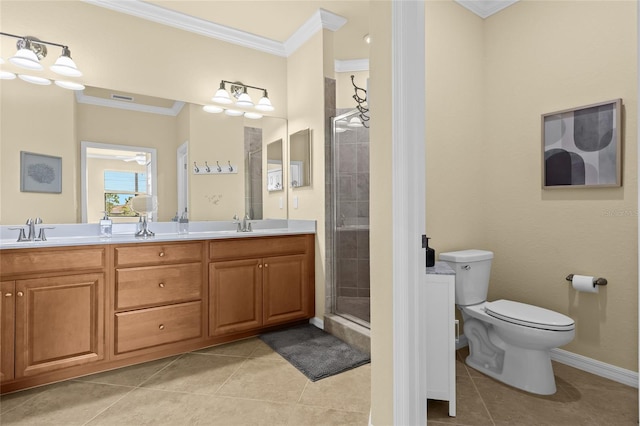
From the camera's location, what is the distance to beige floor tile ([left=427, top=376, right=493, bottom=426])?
1634 mm

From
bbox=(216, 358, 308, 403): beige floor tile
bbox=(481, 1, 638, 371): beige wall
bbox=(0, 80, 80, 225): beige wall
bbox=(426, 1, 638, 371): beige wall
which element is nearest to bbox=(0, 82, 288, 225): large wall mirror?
bbox=(0, 80, 80, 225): beige wall

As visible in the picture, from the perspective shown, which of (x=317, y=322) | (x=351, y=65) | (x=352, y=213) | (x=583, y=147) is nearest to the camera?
(x=583, y=147)

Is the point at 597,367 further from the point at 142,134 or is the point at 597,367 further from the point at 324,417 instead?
the point at 142,134

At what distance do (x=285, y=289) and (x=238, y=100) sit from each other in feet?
5.84

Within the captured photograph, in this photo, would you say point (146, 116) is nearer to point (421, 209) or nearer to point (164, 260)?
point (164, 260)

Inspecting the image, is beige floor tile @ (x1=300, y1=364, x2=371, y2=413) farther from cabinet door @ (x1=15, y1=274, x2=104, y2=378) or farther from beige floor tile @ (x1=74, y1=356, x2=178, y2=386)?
cabinet door @ (x1=15, y1=274, x2=104, y2=378)

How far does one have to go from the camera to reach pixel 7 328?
179 centimetres

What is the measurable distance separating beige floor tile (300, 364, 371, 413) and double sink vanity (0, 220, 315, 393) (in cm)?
86

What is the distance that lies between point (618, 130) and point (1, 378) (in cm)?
377

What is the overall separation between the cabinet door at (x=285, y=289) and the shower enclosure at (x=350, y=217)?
0.28 metres

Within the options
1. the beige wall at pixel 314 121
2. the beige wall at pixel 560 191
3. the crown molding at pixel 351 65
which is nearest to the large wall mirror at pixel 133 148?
the beige wall at pixel 314 121

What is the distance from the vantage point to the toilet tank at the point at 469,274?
218 centimetres

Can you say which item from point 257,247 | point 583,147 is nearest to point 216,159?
point 257,247

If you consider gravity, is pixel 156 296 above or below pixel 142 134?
below
